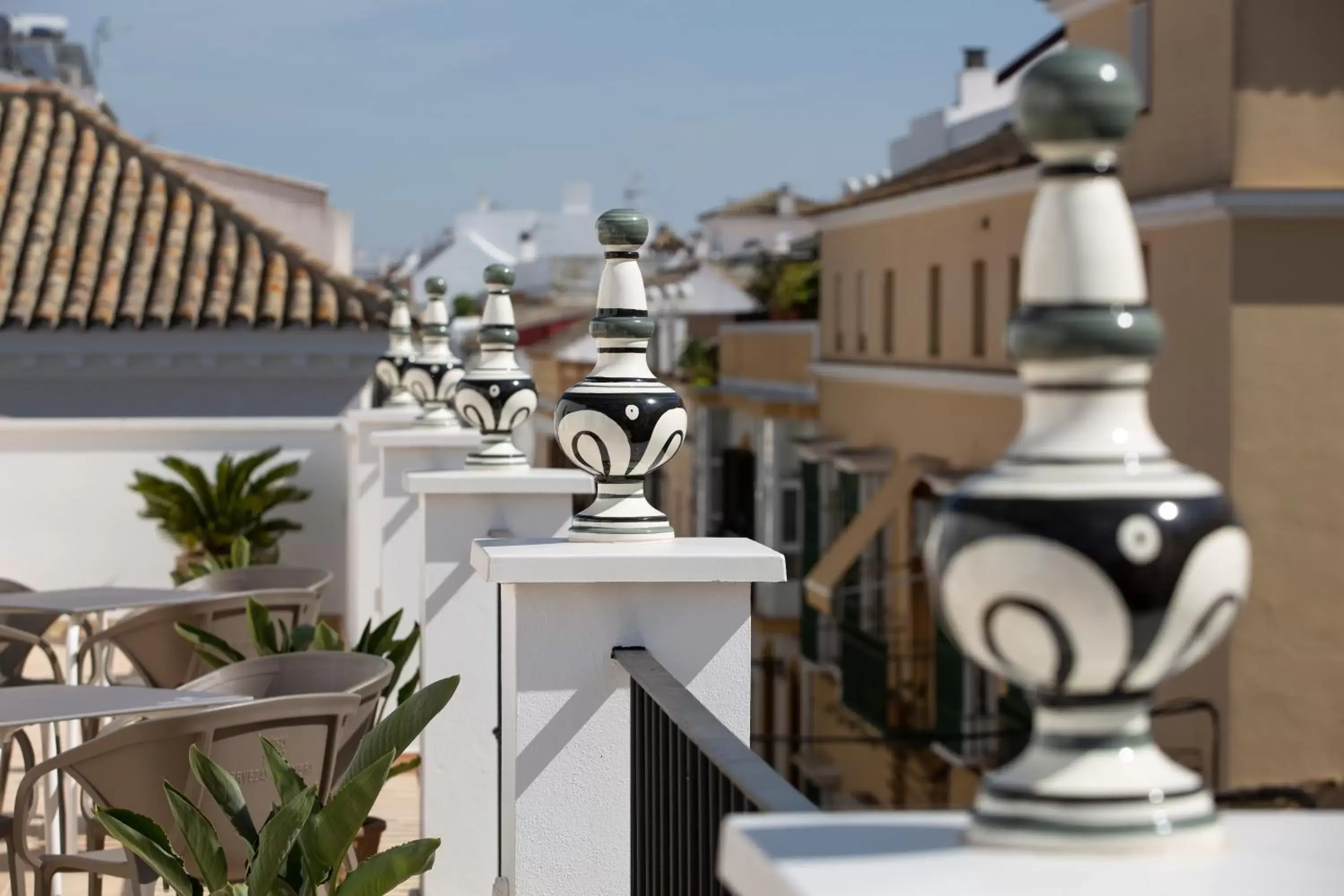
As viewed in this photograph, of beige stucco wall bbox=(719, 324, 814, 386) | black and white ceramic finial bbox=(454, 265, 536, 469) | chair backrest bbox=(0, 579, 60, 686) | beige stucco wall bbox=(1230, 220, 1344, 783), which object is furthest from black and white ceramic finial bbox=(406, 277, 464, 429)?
beige stucco wall bbox=(719, 324, 814, 386)

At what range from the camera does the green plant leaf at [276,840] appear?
12.7 ft

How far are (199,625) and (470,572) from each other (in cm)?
147

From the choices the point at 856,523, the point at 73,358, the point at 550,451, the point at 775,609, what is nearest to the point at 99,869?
the point at 73,358

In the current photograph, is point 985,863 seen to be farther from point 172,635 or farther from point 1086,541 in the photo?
point 172,635

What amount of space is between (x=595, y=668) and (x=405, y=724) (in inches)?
20.5

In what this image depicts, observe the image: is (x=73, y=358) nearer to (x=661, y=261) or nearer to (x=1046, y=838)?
(x=1046, y=838)

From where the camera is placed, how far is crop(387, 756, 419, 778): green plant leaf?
239 inches

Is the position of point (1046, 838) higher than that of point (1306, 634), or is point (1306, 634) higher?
point (1046, 838)

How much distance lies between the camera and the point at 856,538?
89.6 feet

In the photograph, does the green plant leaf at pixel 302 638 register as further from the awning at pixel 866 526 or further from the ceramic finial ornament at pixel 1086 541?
the awning at pixel 866 526

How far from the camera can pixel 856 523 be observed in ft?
90.1

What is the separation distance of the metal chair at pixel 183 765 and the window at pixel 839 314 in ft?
93.2

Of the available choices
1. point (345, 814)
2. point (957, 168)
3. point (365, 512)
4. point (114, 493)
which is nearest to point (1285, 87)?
point (957, 168)

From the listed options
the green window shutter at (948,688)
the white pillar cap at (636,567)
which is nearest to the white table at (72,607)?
the white pillar cap at (636,567)
